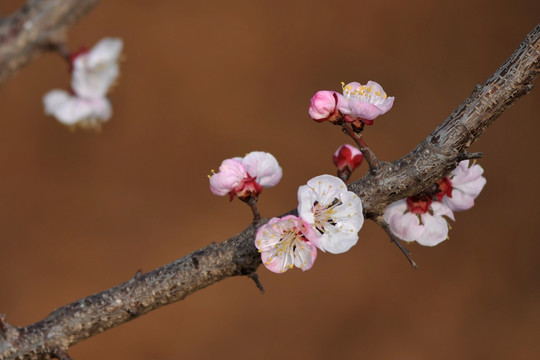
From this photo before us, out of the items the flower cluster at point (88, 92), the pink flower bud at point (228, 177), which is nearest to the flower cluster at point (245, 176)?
the pink flower bud at point (228, 177)

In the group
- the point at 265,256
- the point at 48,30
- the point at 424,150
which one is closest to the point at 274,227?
the point at 265,256

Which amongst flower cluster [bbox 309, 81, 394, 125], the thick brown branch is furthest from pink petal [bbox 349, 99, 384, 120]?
the thick brown branch

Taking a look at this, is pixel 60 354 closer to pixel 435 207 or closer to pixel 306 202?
pixel 306 202

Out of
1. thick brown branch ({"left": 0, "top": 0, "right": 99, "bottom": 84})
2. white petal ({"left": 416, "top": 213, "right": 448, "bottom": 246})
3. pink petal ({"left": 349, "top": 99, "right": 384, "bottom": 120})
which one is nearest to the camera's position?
thick brown branch ({"left": 0, "top": 0, "right": 99, "bottom": 84})

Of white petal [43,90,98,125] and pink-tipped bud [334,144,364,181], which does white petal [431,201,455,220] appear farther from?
white petal [43,90,98,125]

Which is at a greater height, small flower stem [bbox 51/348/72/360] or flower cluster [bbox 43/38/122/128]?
flower cluster [bbox 43/38/122/128]

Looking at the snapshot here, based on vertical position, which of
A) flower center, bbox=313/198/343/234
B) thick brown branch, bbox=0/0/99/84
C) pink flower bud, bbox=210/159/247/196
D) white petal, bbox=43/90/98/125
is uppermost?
white petal, bbox=43/90/98/125

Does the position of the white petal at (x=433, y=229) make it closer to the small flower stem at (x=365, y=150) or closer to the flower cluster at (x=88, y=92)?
the small flower stem at (x=365, y=150)

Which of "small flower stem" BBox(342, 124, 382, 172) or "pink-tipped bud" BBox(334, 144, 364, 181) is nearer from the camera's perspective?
"small flower stem" BBox(342, 124, 382, 172)
